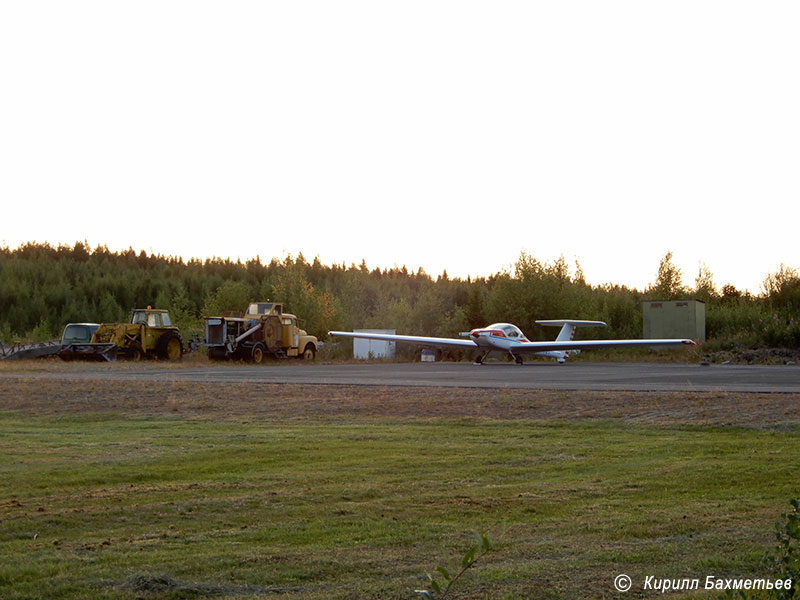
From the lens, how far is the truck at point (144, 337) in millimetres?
38469

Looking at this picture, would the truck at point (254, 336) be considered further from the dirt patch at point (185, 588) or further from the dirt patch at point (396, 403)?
the dirt patch at point (185, 588)

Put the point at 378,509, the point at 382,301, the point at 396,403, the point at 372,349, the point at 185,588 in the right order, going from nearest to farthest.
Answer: the point at 185,588, the point at 378,509, the point at 396,403, the point at 372,349, the point at 382,301

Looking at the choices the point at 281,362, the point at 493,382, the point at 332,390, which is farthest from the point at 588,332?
the point at 332,390

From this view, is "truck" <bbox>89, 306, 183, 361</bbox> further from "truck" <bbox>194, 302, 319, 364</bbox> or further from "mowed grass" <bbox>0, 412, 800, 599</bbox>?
"mowed grass" <bbox>0, 412, 800, 599</bbox>

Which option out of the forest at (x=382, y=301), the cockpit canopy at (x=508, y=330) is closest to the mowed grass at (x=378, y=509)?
the cockpit canopy at (x=508, y=330)

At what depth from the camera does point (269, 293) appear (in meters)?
74.3

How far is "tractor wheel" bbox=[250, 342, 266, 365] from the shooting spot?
39.0 metres

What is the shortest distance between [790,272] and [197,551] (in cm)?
5482

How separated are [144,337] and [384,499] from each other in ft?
107

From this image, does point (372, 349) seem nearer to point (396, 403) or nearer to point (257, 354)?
point (257, 354)

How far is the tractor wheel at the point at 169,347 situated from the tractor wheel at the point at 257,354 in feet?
10.5

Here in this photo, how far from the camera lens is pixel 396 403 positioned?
55.8ft

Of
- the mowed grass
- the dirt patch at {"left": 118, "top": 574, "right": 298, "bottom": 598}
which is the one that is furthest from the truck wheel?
the dirt patch at {"left": 118, "top": 574, "right": 298, "bottom": 598}

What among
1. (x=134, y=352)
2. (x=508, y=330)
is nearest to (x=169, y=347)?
(x=134, y=352)
